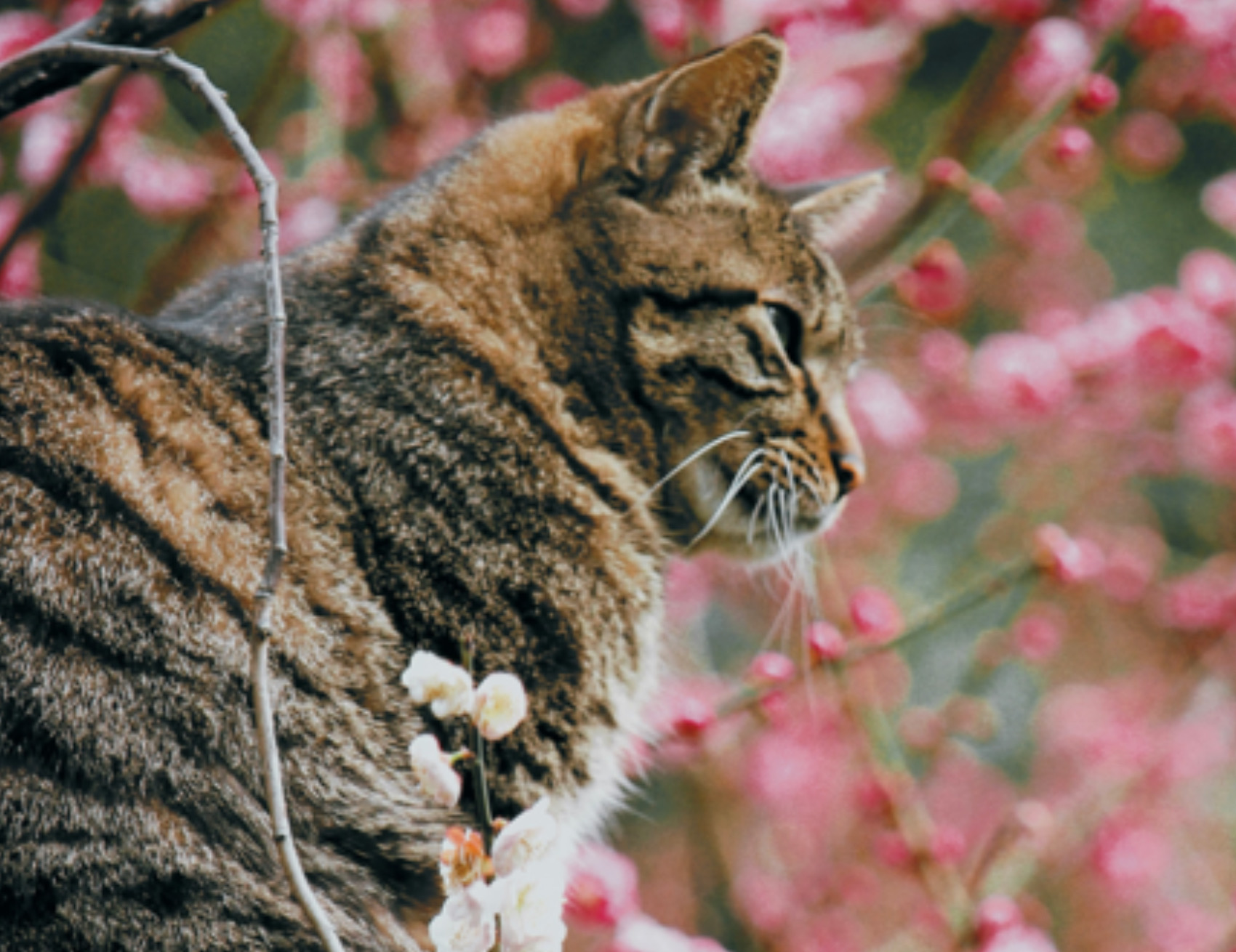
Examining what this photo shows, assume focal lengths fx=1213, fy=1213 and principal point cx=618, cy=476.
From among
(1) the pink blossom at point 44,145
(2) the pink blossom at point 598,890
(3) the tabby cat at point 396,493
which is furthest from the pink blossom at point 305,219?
(2) the pink blossom at point 598,890

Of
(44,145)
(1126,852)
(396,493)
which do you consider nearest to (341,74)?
(44,145)

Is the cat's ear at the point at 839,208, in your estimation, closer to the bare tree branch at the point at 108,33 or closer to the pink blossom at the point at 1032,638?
the bare tree branch at the point at 108,33

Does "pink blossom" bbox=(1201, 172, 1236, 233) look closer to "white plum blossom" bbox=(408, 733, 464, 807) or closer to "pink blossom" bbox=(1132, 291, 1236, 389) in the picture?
"pink blossom" bbox=(1132, 291, 1236, 389)

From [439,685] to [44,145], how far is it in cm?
183

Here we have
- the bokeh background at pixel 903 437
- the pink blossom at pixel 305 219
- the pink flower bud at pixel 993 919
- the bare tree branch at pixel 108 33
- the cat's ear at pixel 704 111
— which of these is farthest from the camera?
the pink blossom at pixel 305 219

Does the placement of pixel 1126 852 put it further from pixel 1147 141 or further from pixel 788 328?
pixel 788 328

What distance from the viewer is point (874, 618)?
1.80 meters

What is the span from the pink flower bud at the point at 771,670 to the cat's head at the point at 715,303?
0.17 m

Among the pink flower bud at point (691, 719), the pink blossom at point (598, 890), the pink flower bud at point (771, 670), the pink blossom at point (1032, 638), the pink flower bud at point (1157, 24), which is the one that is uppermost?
the pink flower bud at point (1157, 24)

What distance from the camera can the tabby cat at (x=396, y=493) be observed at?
0.98m

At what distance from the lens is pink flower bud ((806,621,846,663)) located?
5.49ft

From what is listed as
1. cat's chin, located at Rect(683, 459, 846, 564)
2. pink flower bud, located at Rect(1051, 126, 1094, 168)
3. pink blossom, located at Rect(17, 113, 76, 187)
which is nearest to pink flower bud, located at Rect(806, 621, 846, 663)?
cat's chin, located at Rect(683, 459, 846, 564)

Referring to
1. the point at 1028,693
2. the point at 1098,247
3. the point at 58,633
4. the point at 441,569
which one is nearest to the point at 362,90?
the point at 441,569

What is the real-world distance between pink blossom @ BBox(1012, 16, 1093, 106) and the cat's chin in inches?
40.5
